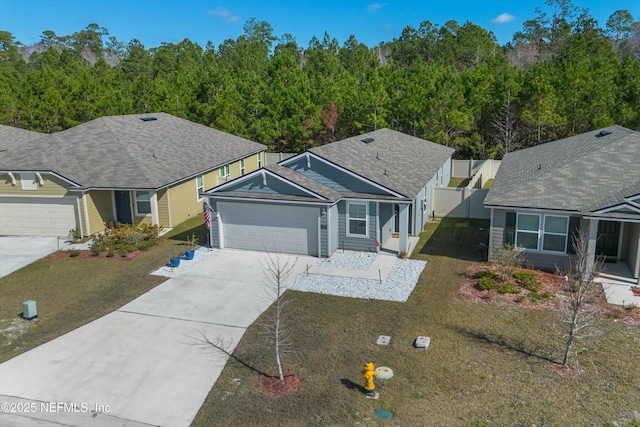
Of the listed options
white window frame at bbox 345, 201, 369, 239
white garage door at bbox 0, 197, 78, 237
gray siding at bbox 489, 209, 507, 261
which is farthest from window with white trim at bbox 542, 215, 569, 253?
white garage door at bbox 0, 197, 78, 237

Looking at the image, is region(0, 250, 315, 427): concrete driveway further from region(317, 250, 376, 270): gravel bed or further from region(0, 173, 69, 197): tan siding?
region(0, 173, 69, 197): tan siding

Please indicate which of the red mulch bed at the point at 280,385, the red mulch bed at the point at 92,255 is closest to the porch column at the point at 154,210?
the red mulch bed at the point at 92,255

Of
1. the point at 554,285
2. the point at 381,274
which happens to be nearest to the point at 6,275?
the point at 381,274

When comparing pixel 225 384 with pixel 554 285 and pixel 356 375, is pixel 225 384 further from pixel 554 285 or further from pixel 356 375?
pixel 554 285

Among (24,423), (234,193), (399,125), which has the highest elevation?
(399,125)

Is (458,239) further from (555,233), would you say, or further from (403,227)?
(555,233)

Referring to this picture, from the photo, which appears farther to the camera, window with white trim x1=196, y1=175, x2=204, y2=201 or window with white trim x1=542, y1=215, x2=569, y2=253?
window with white trim x1=196, y1=175, x2=204, y2=201

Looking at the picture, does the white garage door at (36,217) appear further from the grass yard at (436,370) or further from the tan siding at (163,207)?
the grass yard at (436,370)
